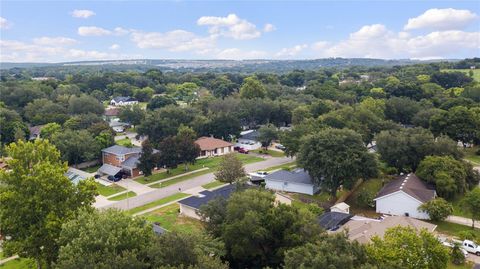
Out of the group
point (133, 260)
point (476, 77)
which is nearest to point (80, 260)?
point (133, 260)

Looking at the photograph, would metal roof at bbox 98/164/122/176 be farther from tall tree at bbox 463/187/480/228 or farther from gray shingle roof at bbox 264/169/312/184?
tall tree at bbox 463/187/480/228

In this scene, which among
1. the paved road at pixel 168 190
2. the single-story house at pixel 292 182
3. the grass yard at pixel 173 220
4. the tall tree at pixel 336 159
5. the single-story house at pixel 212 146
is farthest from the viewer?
the single-story house at pixel 212 146

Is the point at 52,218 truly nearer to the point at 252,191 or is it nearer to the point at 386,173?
the point at 252,191

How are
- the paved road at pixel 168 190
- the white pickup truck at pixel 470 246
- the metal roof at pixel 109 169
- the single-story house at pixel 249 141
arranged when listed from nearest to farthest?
1. the white pickup truck at pixel 470 246
2. the paved road at pixel 168 190
3. the metal roof at pixel 109 169
4. the single-story house at pixel 249 141

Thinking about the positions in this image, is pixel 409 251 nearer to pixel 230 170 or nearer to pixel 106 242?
pixel 106 242

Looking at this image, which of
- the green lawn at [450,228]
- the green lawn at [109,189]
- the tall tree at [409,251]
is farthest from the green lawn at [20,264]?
the green lawn at [450,228]

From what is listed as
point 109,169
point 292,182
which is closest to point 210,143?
point 109,169

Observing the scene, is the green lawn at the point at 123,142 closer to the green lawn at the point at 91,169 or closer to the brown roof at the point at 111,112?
the green lawn at the point at 91,169
